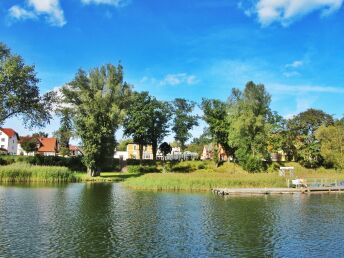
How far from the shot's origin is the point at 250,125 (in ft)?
259

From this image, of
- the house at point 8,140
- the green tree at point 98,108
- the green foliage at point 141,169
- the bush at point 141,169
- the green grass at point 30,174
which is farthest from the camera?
the house at point 8,140

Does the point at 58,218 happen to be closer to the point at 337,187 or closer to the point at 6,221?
the point at 6,221

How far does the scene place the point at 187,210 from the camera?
34281 mm

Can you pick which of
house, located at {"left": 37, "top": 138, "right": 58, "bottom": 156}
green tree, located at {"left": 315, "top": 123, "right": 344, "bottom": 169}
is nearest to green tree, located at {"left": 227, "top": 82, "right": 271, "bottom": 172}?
green tree, located at {"left": 315, "top": 123, "right": 344, "bottom": 169}

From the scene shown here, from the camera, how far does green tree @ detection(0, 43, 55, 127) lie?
62.1 m

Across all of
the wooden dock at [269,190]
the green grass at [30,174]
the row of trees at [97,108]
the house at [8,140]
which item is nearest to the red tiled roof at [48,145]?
the house at [8,140]

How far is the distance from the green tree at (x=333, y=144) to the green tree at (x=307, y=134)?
4783mm

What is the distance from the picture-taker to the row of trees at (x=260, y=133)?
79.3 meters

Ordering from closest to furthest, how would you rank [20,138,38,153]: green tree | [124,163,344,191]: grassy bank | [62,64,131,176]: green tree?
[124,163,344,191]: grassy bank, [62,64,131,176]: green tree, [20,138,38,153]: green tree

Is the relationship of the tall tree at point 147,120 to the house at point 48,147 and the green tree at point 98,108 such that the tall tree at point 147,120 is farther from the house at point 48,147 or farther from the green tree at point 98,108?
the house at point 48,147

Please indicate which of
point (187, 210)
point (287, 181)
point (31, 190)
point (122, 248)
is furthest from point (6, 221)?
point (287, 181)

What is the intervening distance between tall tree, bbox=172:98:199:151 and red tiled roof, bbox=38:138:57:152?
4701 centimetres

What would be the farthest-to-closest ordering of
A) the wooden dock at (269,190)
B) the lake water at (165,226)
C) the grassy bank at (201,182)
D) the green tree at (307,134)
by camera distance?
the green tree at (307,134)
the grassy bank at (201,182)
the wooden dock at (269,190)
the lake water at (165,226)

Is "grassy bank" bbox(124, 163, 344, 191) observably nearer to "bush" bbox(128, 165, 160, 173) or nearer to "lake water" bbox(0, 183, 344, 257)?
"lake water" bbox(0, 183, 344, 257)
